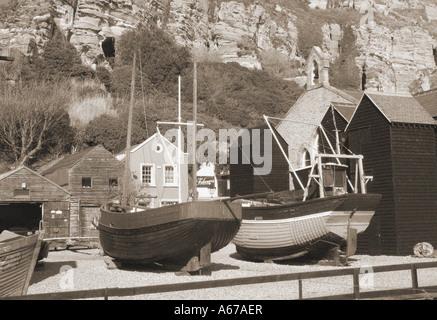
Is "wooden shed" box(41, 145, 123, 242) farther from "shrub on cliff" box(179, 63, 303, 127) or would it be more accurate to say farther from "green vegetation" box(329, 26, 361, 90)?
"green vegetation" box(329, 26, 361, 90)

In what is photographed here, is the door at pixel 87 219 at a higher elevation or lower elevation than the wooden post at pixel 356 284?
lower

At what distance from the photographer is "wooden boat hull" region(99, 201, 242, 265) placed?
659 inches

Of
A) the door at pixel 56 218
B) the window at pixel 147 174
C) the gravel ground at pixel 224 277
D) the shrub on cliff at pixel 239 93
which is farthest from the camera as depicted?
the shrub on cliff at pixel 239 93

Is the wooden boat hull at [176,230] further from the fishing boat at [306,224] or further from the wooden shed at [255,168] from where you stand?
the wooden shed at [255,168]

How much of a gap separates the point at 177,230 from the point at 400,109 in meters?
15.4

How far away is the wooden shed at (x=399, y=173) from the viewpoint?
25078 millimetres

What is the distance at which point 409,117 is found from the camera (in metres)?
26.4

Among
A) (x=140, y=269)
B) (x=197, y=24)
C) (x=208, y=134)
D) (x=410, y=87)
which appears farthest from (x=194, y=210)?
(x=410, y=87)

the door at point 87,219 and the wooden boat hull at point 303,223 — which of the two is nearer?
the wooden boat hull at point 303,223

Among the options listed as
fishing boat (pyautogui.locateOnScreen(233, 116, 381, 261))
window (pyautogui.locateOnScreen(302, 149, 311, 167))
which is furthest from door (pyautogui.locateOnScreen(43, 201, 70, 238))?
window (pyautogui.locateOnScreen(302, 149, 311, 167))

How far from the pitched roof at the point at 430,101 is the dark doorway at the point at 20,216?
27.3 m

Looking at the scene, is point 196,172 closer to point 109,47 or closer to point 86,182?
point 86,182

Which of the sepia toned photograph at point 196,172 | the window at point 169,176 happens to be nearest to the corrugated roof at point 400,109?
the sepia toned photograph at point 196,172

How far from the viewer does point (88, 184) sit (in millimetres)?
35312
